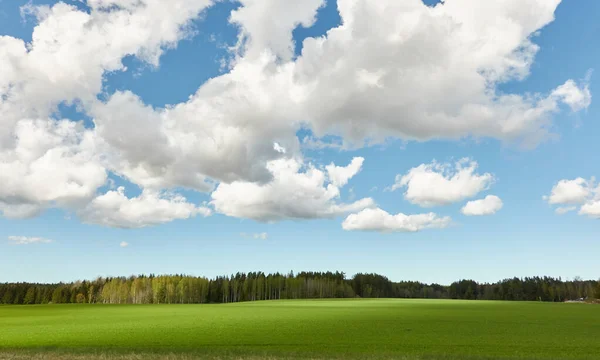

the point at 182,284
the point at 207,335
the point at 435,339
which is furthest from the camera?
the point at 182,284

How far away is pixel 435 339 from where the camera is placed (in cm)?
3509

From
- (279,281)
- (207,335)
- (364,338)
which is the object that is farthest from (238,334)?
(279,281)

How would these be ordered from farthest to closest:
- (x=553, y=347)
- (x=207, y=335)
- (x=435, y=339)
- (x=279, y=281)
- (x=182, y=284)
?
(x=279, y=281) → (x=182, y=284) → (x=207, y=335) → (x=435, y=339) → (x=553, y=347)

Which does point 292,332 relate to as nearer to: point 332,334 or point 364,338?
point 332,334

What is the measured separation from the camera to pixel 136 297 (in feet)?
573

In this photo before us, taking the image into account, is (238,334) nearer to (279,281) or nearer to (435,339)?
(435,339)

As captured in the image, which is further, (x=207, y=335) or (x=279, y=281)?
(x=279, y=281)

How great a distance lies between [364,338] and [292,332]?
25.3 ft

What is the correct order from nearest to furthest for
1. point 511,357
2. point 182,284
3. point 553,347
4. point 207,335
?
point 511,357 < point 553,347 < point 207,335 < point 182,284

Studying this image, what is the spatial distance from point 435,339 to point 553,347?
8437 millimetres

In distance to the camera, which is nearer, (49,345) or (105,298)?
(49,345)

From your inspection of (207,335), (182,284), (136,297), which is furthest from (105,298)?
(207,335)

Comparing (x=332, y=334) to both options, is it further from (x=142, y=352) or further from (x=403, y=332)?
(x=142, y=352)

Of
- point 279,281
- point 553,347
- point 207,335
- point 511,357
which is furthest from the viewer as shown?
point 279,281
